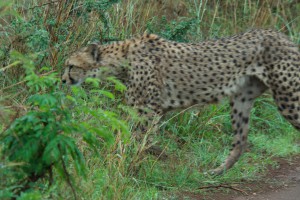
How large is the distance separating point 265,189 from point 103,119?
1.97m

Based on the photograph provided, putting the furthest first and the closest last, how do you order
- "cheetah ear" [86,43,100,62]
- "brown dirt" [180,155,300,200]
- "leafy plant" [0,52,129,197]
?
"cheetah ear" [86,43,100,62]
"brown dirt" [180,155,300,200]
"leafy plant" [0,52,129,197]

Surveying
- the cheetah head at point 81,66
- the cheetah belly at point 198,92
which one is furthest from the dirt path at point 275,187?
the cheetah head at point 81,66

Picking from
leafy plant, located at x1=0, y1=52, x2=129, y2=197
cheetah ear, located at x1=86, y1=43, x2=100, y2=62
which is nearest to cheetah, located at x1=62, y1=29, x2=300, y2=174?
cheetah ear, located at x1=86, y1=43, x2=100, y2=62

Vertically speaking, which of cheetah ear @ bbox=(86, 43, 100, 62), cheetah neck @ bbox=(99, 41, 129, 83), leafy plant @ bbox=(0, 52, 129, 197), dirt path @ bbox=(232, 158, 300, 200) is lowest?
dirt path @ bbox=(232, 158, 300, 200)

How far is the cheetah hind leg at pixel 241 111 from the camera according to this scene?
6.23 meters

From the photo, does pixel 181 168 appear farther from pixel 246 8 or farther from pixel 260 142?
pixel 246 8

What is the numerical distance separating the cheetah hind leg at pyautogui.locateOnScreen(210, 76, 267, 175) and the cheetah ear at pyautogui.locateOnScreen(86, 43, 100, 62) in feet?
4.20

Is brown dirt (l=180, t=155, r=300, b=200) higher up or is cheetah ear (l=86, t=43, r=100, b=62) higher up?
cheetah ear (l=86, t=43, r=100, b=62)

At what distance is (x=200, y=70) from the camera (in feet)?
20.5

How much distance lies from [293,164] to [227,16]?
2615 mm

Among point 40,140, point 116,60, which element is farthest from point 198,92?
point 40,140

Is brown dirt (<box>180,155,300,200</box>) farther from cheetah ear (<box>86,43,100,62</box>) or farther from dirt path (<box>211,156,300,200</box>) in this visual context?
cheetah ear (<box>86,43,100,62</box>)

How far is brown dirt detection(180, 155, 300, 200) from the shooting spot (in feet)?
18.2

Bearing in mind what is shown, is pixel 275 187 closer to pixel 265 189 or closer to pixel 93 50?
pixel 265 189
